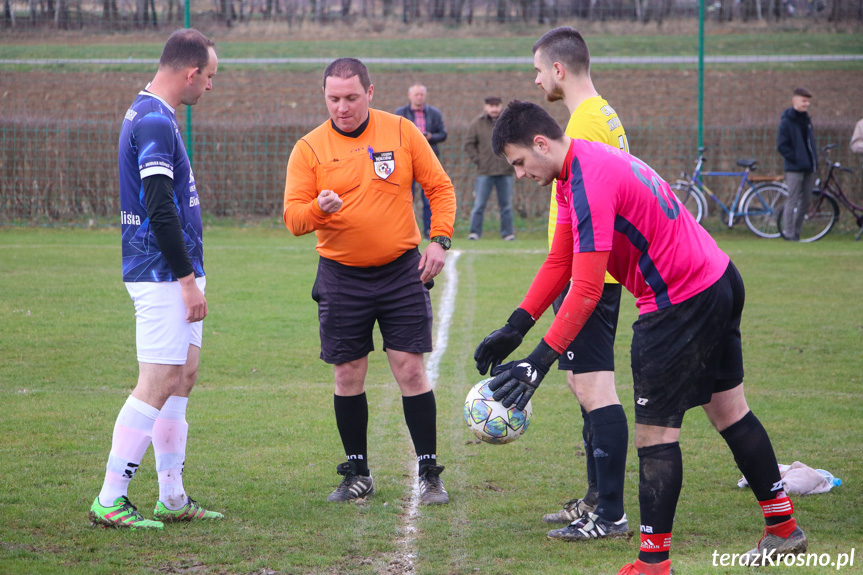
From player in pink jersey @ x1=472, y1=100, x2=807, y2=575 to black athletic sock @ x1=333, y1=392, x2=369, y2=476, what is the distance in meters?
1.44

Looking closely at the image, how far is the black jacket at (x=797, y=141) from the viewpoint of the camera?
14211mm

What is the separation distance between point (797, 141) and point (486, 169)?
5.01 metres

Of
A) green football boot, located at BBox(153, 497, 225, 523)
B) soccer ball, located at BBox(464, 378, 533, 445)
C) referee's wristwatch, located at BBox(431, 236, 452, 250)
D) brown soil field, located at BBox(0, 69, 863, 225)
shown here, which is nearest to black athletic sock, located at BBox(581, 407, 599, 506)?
soccer ball, located at BBox(464, 378, 533, 445)

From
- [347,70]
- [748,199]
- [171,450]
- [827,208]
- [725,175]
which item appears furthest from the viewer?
[725,175]

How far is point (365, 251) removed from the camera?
4.69 m

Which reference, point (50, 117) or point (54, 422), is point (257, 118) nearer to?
point (50, 117)

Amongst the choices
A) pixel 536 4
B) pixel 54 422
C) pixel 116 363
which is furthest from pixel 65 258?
pixel 536 4

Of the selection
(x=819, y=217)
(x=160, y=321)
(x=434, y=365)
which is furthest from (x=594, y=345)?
(x=819, y=217)

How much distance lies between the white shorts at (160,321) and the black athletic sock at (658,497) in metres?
2.21

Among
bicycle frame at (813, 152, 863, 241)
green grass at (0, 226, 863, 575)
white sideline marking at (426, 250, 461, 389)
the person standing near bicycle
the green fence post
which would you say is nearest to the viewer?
green grass at (0, 226, 863, 575)

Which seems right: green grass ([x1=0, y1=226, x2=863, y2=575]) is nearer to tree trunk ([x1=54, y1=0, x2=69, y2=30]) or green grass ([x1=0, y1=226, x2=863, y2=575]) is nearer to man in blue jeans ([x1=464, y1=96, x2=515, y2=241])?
man in blue jeans ([x1=464, y1=96, x2=515, y2=241])

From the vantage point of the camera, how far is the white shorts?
164 inches

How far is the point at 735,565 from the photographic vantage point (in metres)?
3.71

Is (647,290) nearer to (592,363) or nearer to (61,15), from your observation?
(592,363)
